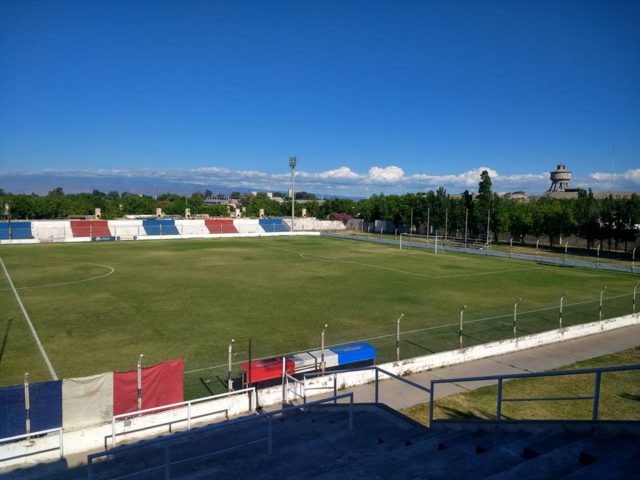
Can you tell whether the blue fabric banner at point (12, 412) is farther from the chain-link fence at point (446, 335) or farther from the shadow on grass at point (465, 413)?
the shadow on grass at point (465, 413)

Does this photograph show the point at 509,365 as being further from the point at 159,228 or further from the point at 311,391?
the point at 159,228

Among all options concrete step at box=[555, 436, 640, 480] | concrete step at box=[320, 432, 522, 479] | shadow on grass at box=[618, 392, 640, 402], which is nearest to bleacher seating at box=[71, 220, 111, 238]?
Answer: shadow on grass at box=[618, 392, 640, 402]

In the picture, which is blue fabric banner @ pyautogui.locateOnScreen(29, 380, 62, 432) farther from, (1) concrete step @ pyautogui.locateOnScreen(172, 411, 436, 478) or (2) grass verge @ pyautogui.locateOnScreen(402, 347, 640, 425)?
(2) grass verge @ pyautogui.locateOnScreen(402, 347, 640, 425)

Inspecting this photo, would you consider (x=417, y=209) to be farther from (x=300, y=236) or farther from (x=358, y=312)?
(x=358, y=312)

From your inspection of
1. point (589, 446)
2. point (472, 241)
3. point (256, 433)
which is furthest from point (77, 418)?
point (472, 241)

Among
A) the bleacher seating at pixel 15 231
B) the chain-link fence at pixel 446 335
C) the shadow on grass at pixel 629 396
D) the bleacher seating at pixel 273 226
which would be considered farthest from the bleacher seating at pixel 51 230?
the shadow on grass at pixel 629 396

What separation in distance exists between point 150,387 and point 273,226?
80.2 meters

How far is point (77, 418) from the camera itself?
11.8 m

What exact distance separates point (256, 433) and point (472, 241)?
225ft

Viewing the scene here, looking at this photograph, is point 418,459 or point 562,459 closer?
point 562,459

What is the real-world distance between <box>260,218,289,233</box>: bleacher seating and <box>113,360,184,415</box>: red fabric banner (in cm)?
7849

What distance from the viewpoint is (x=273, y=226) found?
305ft

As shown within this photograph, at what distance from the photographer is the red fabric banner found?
12457 millimetres

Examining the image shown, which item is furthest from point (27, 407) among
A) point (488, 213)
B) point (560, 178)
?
point (560, 178)
